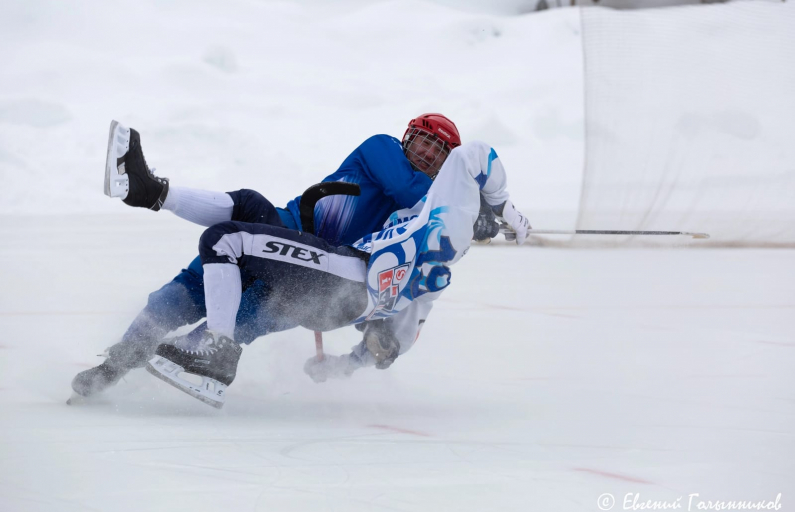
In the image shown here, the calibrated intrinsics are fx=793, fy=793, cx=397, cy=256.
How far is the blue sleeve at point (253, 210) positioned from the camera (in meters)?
2.37

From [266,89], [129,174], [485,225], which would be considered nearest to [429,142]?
[485,225]

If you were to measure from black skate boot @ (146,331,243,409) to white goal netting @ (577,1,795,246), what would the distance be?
540 cm

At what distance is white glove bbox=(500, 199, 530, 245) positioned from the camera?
2.48 m

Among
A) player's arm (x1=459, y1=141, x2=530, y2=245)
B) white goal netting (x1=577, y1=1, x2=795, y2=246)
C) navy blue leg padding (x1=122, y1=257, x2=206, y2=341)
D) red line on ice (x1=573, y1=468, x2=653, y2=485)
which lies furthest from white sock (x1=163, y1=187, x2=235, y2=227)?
white goal netting (x1=577, y1=1, x2=795, y2=246)

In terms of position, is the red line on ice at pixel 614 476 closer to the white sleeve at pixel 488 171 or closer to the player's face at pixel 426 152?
the white sleeve at pixel 488 171

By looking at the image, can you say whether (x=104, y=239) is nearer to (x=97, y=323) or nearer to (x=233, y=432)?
(x=97, y=323)

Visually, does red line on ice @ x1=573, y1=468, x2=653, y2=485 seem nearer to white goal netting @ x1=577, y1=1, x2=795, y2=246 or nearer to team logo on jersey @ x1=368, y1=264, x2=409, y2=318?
team logo on jersey @ x1=368, y1=264, x2=409, y2=318

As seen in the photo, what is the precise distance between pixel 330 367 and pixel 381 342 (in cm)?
22

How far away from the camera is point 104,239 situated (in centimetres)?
651

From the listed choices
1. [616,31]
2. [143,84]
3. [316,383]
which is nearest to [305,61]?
[143,84]

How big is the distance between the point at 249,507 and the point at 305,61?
17.2 meters

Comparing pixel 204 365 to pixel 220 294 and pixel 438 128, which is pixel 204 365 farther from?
pixel 438 128

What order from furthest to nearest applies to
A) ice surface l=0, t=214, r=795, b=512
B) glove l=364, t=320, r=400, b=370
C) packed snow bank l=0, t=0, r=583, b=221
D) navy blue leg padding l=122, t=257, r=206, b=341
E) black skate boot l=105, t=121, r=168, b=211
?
packed snow bank l=0, t=0, r=583, b=221, glove l=364, t=320, r=400, b=370, navy blue leg padding l=122, t=257, r=206, b=341, black skate boot l=105, t=121, r=168, b=211, ice surface l=0, t=214, r=795, b=512

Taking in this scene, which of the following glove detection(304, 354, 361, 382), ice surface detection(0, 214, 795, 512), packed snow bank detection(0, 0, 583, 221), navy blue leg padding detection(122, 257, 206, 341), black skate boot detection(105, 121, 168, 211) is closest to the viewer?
ice surface detection(0, 214, 795, 512)
